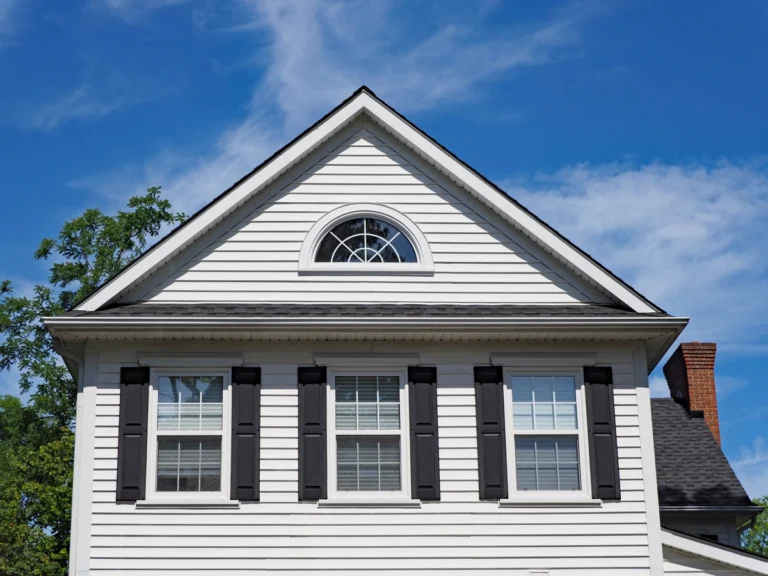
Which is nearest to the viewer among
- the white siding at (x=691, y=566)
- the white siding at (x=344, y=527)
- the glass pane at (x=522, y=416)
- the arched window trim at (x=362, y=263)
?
the white siding at (x=344, y=527)

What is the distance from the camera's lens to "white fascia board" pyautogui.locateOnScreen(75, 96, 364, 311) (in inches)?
601

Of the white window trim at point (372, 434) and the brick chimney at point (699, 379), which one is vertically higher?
the brick chimney at point (699, 379)

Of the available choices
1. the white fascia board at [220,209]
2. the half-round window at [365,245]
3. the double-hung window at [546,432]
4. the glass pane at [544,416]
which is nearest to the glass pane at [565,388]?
the double-hung window at [546,432]

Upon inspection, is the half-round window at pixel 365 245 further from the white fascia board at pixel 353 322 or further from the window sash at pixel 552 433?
the window sash at pixel 552 433

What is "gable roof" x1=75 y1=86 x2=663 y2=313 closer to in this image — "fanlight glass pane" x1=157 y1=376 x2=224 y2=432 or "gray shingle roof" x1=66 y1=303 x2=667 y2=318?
"gray shingle roof" x1=66 y1=303 x2=667 y2=318

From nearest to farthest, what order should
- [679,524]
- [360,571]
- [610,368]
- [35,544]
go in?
[360,571] → [610,368] → [679,524] → [35,544]

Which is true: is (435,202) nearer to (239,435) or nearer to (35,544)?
(239,435)

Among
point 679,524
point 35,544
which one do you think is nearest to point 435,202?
point 679,524

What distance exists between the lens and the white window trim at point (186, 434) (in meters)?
14.5

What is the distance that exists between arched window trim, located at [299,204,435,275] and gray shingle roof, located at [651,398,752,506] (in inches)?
273

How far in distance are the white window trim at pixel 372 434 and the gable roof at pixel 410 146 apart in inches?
108

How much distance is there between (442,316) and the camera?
14961 mm

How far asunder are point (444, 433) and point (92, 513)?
15.6 feet

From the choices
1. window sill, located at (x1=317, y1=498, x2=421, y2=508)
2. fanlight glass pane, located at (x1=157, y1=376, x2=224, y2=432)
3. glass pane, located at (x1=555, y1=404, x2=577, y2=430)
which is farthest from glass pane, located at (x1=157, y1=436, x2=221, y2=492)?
glass pane, located at (x1=555, y1=404, x2=577, y2=430)
